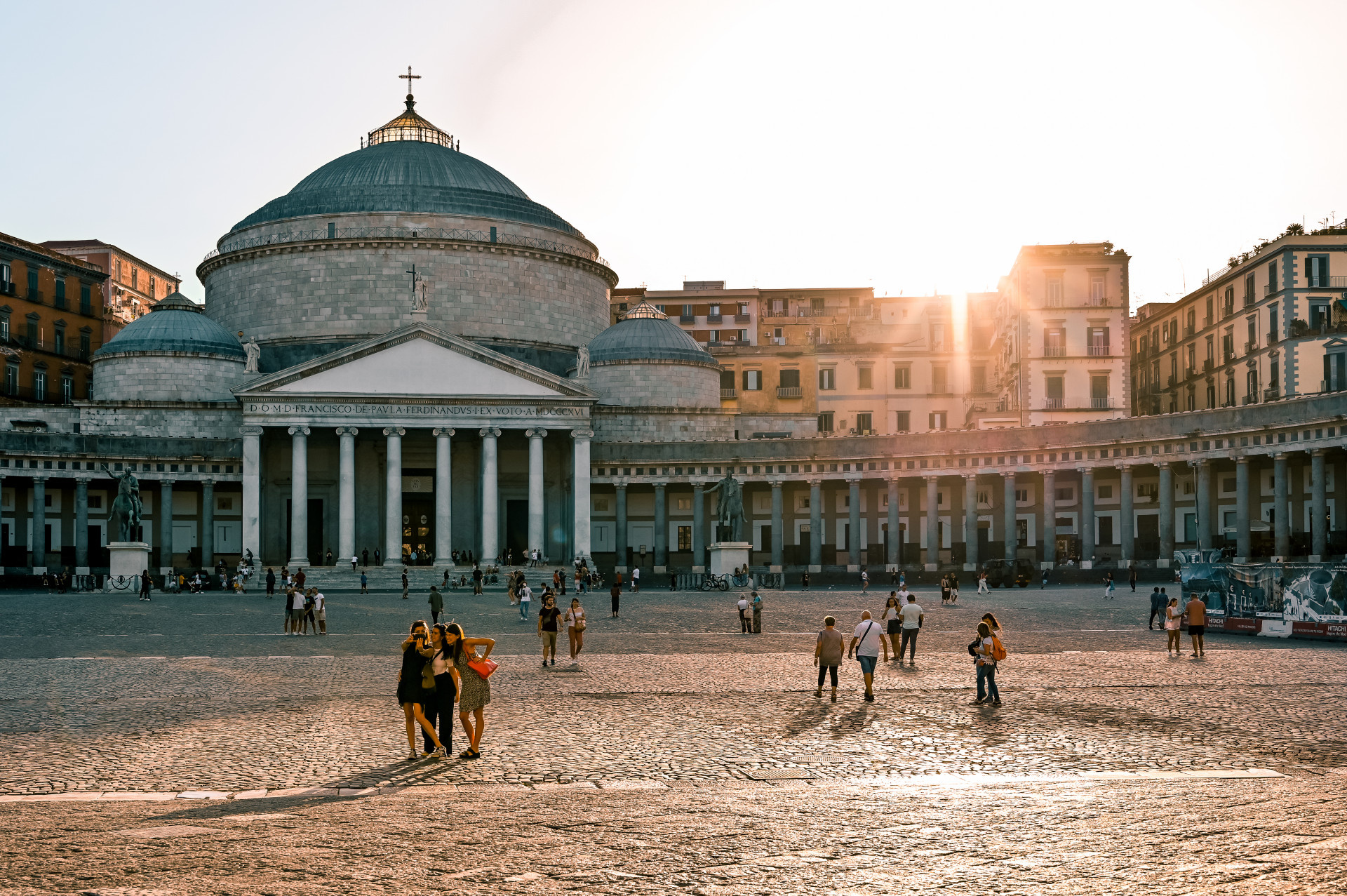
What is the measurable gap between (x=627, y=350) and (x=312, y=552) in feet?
70.1

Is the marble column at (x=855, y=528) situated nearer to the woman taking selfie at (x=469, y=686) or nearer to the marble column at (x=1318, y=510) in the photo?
the marble column at (x=1318, y=510)

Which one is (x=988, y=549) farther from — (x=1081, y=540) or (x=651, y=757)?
(x=651, y=757)

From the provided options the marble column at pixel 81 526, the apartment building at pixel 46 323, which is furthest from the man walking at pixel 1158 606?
the apartment building at pixel 46 323

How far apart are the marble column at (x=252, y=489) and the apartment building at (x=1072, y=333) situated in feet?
131

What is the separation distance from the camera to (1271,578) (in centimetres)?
3472

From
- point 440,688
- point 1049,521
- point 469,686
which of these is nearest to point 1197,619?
point 469,686

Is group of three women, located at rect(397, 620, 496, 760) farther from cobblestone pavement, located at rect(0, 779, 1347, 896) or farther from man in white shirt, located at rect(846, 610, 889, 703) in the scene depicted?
man in white shirt, located at rect(846, 610, 889, 703)

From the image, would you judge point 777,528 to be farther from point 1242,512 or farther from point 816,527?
point 1242,512

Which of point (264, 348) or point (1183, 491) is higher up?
point (264, 348)

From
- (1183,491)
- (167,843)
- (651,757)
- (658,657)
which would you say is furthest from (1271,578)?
(1183,491)

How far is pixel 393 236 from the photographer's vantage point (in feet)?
260

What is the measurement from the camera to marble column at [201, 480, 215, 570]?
69438mm

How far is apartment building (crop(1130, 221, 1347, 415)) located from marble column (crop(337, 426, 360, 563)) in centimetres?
4528

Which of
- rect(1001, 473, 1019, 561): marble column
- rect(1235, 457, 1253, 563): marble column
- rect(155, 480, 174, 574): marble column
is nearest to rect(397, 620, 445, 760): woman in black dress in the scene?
rect(1235, 457, 1253, 563): marble column
